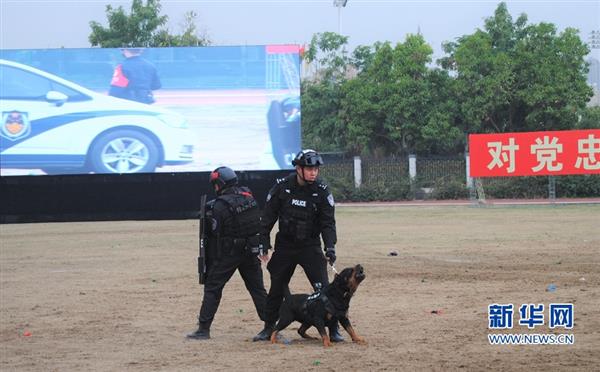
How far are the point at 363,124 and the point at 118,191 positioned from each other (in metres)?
20.4

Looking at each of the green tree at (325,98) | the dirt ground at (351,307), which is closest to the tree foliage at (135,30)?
the green tree at (325,98)

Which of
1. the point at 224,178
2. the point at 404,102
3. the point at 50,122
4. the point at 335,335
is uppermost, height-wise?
the point at 404,102

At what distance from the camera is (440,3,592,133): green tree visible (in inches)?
1711

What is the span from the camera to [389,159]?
44.0m

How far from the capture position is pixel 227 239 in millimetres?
9078

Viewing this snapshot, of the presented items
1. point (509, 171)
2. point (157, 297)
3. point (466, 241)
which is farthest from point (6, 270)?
point (509, 171)

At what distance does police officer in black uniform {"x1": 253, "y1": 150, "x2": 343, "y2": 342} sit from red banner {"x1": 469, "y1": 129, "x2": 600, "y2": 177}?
2647 centimetres

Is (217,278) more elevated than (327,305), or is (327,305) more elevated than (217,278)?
(217,278)

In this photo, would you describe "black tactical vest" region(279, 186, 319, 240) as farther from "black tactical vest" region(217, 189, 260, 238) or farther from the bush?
the bush

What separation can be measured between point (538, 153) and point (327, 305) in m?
27.6

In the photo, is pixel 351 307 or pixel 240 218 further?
pixel 351 307

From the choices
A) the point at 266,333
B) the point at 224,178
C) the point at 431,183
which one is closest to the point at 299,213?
the point at 224,178

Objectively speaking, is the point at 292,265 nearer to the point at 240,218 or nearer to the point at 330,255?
the point at 330,255

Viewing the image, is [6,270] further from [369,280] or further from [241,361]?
[241,361]
